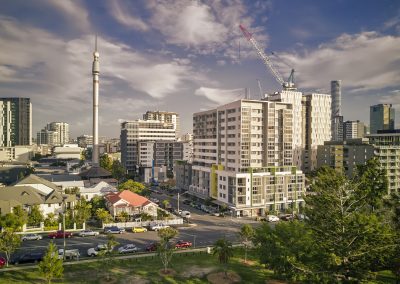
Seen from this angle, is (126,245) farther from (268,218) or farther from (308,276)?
(268,218)

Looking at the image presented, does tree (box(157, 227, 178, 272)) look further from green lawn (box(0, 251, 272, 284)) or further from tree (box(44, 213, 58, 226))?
tree (box(44, 213, 58, 226))

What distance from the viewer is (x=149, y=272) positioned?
42.2 metres

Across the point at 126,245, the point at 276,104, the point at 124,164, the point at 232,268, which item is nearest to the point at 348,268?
the point at 232,268

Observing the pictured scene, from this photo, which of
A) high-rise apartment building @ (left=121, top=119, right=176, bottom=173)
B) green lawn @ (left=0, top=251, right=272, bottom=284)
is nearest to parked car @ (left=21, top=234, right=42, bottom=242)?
green lawn @ (left=0, top=251, right=272, bottom=284)

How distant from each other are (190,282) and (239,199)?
44702mm

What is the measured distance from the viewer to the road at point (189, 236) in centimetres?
5444

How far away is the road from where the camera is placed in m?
54.4

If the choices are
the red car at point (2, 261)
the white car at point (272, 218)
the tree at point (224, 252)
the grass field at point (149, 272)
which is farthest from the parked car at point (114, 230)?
the white car at point (272, 218)

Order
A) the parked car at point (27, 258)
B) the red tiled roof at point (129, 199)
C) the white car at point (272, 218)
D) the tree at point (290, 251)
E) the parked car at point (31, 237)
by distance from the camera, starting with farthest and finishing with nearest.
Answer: the white car at point (272, 218)
the red tiled roof at point (129, 199)
the parked car at point (31, 237)
the parked car at point (27, 258)
the tree at point (290, 251)

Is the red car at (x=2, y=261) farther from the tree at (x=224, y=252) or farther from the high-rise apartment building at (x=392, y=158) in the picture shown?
the high-rise apartment building at (x=392, y=158)

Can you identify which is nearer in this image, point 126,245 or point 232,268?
point 232,268

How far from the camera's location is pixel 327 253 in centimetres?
3075

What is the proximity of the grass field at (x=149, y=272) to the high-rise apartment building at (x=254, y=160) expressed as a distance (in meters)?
35.8

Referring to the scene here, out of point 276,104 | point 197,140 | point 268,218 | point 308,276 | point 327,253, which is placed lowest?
point 268,218
